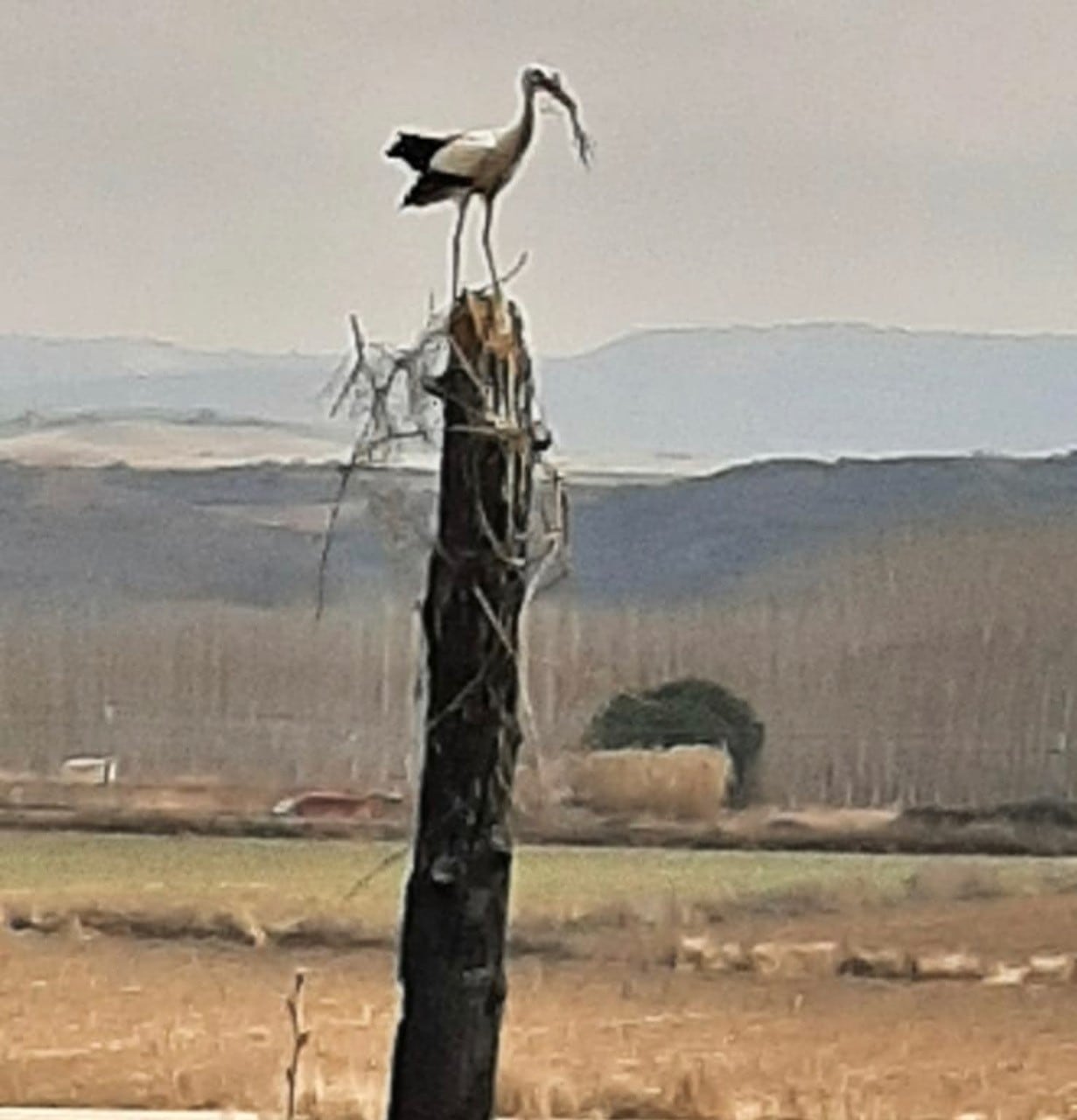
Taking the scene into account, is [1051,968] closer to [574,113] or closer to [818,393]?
[818,393]

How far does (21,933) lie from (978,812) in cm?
84

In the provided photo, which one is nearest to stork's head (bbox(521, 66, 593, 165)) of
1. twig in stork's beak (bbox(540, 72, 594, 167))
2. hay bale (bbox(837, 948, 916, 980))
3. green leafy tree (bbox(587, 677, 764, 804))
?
twig in stork's beak (bbox(540, 72, 594, 167))

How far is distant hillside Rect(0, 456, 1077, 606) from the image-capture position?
2270mm

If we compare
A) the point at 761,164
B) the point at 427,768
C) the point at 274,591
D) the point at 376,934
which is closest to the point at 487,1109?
the point at 427,768

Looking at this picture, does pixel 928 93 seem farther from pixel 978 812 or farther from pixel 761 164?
pixel 978 812

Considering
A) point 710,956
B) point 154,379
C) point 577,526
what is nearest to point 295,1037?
point 710,956

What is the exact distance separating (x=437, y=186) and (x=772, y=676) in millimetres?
732

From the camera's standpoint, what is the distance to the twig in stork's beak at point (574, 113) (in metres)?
1.78

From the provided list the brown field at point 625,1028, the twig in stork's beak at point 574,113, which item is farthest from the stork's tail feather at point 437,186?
the brown field at point 625,1028

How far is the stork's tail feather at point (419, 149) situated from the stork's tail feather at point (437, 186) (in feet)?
0.04

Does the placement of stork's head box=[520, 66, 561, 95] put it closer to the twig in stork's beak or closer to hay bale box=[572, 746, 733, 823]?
the twig in stork's beak

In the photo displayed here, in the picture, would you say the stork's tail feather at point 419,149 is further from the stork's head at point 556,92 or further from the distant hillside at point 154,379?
the distant hillside at point 154,379

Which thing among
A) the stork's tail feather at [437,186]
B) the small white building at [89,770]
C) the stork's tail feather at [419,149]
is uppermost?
the stork's tail feather at [419,149]

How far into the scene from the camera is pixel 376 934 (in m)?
2.20
